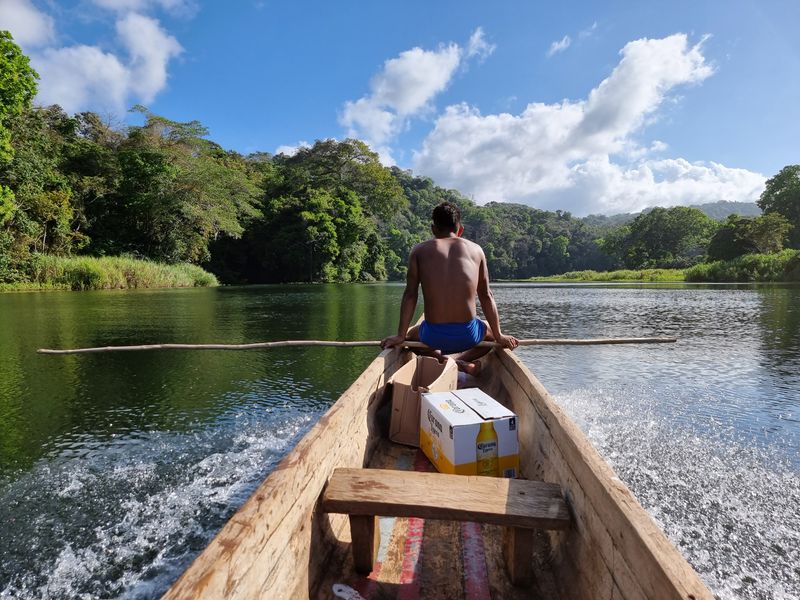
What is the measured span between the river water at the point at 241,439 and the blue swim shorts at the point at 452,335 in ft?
4.80

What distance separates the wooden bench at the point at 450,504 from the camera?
1.55 m

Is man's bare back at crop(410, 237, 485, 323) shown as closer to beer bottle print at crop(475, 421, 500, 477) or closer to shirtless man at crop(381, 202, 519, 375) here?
shirtless man at crop(381, 202, 519, 375)

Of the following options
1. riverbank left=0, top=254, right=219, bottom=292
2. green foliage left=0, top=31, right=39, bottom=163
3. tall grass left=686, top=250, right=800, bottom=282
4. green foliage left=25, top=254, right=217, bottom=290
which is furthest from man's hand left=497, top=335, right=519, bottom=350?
tall grass left=686, top=250, right=800, bottom=282

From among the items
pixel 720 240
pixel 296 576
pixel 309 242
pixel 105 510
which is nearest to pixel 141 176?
pixel 309 242

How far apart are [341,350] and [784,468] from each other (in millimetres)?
6213

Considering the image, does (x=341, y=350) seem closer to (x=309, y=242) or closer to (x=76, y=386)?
(x=76, y=386)

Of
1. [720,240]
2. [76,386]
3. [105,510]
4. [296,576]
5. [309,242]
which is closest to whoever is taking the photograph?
[296,576]

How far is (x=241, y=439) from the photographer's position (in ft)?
13.5

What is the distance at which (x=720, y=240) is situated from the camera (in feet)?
145

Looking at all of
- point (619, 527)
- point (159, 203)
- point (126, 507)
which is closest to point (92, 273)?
point (159, 203)

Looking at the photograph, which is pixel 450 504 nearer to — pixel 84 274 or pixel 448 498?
pixel 448 498

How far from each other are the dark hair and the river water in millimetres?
2243

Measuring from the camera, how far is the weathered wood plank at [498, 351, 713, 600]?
3.25ft

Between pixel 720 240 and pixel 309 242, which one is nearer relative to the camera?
pixel 309 242
